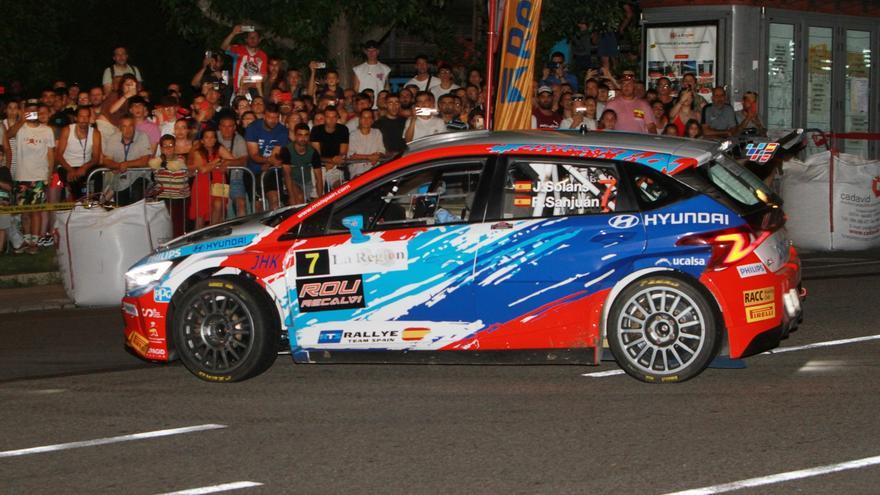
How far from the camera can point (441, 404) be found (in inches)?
348

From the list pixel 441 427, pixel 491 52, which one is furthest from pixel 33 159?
pixel 441 427

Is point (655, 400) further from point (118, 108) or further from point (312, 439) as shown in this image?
point (118, 108)

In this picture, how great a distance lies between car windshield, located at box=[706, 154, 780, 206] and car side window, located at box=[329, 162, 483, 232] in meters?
1.52

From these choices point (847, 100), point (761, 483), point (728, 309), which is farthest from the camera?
point (847, 100)

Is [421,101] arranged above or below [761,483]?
above

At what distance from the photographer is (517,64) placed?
15297 millimetres

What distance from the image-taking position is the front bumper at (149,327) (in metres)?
9.76

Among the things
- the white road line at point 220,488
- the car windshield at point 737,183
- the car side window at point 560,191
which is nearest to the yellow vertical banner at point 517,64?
the car windshield at point 737,183

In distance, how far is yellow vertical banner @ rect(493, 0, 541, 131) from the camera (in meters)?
15.3

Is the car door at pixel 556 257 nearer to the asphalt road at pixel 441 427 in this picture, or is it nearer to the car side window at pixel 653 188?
the car side window at pixel 653 188

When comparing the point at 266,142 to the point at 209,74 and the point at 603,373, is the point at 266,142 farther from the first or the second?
the point at 603,373

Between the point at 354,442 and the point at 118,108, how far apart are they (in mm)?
11159

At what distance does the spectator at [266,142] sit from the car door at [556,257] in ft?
24.0

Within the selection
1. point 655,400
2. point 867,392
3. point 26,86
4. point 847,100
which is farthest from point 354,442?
point 26,86
